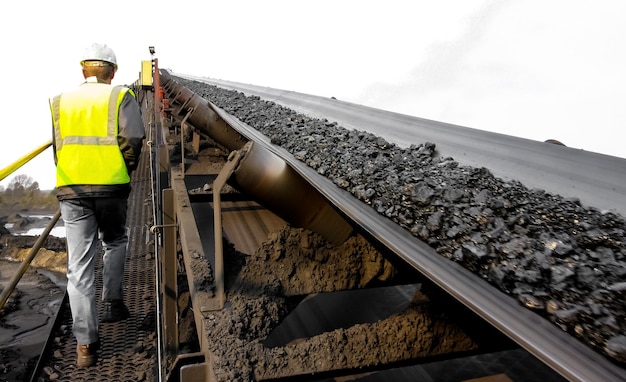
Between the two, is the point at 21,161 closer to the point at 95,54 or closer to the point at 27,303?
the point at 95,54

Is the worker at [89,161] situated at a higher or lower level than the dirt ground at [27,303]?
higher

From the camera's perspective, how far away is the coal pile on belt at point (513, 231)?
82cm

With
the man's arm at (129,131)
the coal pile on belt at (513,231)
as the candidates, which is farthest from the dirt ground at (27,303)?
the coal pile on belt at (513,231)

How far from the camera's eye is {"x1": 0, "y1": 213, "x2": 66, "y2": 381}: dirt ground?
3.76m

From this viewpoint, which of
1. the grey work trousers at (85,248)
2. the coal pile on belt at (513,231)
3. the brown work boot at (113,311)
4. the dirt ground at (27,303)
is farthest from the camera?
the dirt ground at (27,303)

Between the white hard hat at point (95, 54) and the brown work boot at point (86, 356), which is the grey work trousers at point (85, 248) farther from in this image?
the white hard hat at point (95, 54)

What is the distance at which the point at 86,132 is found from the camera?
2.78 metres

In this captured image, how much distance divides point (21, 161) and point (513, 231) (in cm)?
243

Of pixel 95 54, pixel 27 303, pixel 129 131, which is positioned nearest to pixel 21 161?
pixel 129 131

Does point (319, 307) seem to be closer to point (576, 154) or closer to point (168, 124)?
point (576, 154)

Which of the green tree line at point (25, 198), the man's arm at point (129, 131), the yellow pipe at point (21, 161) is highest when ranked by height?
the man's arm at point (129, 131)

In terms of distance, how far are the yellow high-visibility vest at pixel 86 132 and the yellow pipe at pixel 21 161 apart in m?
0.12

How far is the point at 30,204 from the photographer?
12.9 meters

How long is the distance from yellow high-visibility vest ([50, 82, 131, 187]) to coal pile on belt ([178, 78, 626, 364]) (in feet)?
5.55
